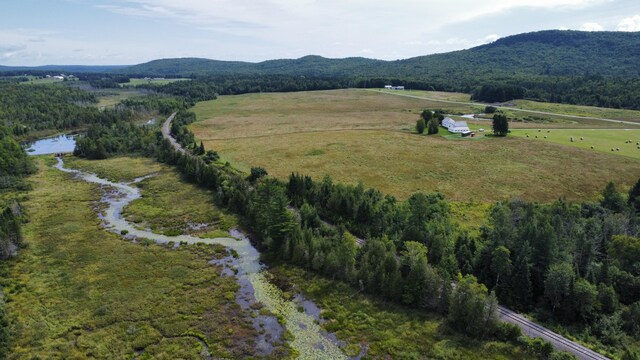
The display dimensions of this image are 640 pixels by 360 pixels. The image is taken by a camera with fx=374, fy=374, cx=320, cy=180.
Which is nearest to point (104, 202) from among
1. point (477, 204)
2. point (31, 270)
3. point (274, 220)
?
point (31, 270)

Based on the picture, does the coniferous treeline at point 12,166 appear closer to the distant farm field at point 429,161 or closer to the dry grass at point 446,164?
the distant farm field at point 429,161

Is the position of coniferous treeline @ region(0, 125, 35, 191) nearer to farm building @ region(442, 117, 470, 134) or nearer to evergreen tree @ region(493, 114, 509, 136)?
farm building @ region(442, 117, 470, 134)

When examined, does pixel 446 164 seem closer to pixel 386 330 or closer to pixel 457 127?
pixel 457 127

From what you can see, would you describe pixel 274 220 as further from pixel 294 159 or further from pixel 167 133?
pixel 167 133

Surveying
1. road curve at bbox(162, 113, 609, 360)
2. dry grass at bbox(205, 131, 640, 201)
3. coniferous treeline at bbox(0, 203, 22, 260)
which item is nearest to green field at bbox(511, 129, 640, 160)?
dry grass at bbox(205, 131, 640, 201)

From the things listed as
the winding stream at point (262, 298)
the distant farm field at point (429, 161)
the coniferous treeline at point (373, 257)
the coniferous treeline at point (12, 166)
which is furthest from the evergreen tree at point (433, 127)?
the coniferous treeline at point (12, 166)

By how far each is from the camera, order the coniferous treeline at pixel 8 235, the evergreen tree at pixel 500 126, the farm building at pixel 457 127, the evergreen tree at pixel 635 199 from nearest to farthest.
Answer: the coniferous treeline at pixel 8 235, the evergreen tree at pixel 635 199, the evergreen tree at pixel 500 126, the farm building at pixel 457 127

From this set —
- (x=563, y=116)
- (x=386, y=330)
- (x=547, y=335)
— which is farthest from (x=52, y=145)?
(x=563, y=116)
